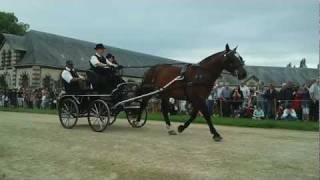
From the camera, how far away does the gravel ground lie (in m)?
→ 7.56

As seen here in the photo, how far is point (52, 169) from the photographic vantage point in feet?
26.2

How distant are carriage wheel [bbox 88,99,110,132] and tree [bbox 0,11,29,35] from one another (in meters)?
58.3

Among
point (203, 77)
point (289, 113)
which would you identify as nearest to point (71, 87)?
point (203, 77)

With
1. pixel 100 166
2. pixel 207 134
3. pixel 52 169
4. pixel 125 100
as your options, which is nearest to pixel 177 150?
pixel 100 166

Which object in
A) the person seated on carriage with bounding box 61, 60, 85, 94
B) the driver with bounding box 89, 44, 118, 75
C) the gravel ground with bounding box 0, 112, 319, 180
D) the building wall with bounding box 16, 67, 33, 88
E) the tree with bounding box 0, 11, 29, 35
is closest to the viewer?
the gravel ground with bounding box 0, 112, 319, 180

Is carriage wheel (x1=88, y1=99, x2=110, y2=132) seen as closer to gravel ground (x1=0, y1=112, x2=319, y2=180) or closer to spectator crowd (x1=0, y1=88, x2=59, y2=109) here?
gravel ground (x1=0, y1=112, x2=319, y2=180)

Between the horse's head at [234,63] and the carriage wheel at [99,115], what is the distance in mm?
3182

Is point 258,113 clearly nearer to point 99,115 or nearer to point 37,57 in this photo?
point 99,115

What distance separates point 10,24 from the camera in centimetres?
7006

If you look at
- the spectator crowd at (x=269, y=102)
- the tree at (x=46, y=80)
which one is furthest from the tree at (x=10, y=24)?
the spectator crowd at (x=269, y=102)

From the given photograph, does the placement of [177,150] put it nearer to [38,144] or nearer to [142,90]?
[38,144]

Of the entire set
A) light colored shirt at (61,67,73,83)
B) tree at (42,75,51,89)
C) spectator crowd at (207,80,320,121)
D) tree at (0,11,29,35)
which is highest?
tree at (0,11,29,35)

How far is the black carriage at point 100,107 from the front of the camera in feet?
44.1

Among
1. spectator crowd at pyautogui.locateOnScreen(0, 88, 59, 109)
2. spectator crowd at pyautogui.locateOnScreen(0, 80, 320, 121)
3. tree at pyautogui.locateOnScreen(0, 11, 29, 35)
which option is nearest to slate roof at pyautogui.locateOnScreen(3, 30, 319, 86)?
tree at pyautogui.locateOnScreen(0, 11, 29, 35)
